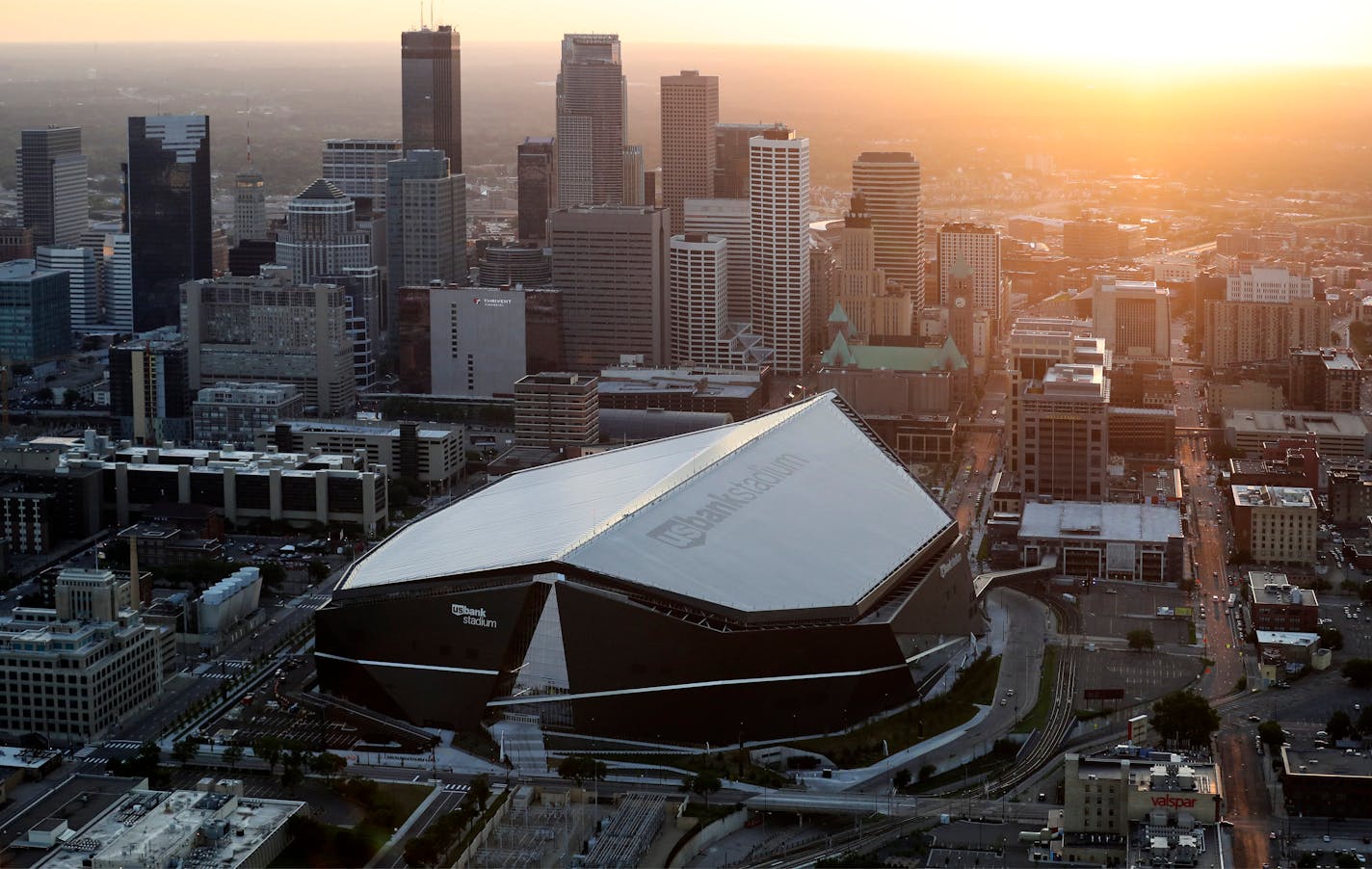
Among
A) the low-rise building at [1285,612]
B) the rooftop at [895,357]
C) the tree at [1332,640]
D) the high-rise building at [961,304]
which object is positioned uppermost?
the high-rise building at [961,304]

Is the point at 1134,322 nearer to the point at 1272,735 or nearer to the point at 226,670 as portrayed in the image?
the point at 1272,735

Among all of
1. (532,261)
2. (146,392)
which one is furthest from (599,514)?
(532,261)

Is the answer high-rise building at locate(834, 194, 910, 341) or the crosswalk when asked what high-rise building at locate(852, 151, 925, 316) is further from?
Answer: the crosswalk

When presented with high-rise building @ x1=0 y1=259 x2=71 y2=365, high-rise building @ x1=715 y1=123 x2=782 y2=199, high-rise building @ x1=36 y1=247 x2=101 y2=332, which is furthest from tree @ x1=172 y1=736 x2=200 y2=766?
high-rise building @ x1=715 y1=123 x2=782 y2=199

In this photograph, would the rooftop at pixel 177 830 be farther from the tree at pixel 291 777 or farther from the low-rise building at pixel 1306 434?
the low-rise building at pixel 1306 434

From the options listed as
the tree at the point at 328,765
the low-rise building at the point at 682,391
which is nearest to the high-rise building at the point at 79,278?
the low-rise building at the point at 682,391
